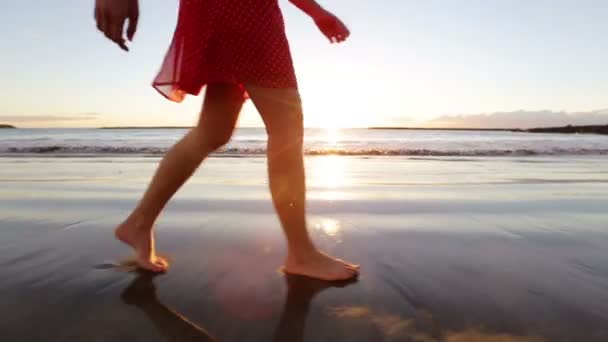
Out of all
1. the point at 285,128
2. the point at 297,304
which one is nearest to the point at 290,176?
the point at 285,128

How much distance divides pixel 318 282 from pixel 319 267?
0.09m

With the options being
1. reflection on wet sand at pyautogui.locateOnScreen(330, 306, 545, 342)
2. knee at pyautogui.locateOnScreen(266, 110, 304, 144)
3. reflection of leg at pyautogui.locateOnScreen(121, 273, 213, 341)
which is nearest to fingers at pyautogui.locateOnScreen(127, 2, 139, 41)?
knee at pyautogui.locateOnScreen(266, 110, 304, 144)

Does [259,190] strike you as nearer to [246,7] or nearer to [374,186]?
[374,186]

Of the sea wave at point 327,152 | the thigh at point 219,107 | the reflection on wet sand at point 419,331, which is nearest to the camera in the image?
the reflection on wet sand at point 419,331

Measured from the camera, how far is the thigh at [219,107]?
178cm

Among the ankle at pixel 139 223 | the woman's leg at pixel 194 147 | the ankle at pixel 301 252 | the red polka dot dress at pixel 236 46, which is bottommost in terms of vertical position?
the ankle at pixel 301 252

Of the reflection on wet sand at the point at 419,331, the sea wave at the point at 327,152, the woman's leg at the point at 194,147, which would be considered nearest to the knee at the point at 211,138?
the woman's leg at the point at 194,147

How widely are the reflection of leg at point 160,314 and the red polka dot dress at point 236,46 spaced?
0.71m

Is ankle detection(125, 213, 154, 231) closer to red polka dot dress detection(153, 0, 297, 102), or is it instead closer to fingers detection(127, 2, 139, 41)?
red polka dot dress detection(153, 0, 297, 102)

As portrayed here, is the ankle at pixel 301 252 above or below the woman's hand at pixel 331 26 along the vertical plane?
below

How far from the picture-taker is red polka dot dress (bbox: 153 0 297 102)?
5.33ft

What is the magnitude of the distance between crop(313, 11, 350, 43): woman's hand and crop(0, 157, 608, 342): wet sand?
92cm

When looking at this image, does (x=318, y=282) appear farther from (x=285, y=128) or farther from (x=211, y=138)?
(x=211, y=138)

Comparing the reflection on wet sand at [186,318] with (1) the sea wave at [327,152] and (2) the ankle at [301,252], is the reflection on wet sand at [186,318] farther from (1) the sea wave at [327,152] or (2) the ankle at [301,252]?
(1) the sea wave at [327,152]
